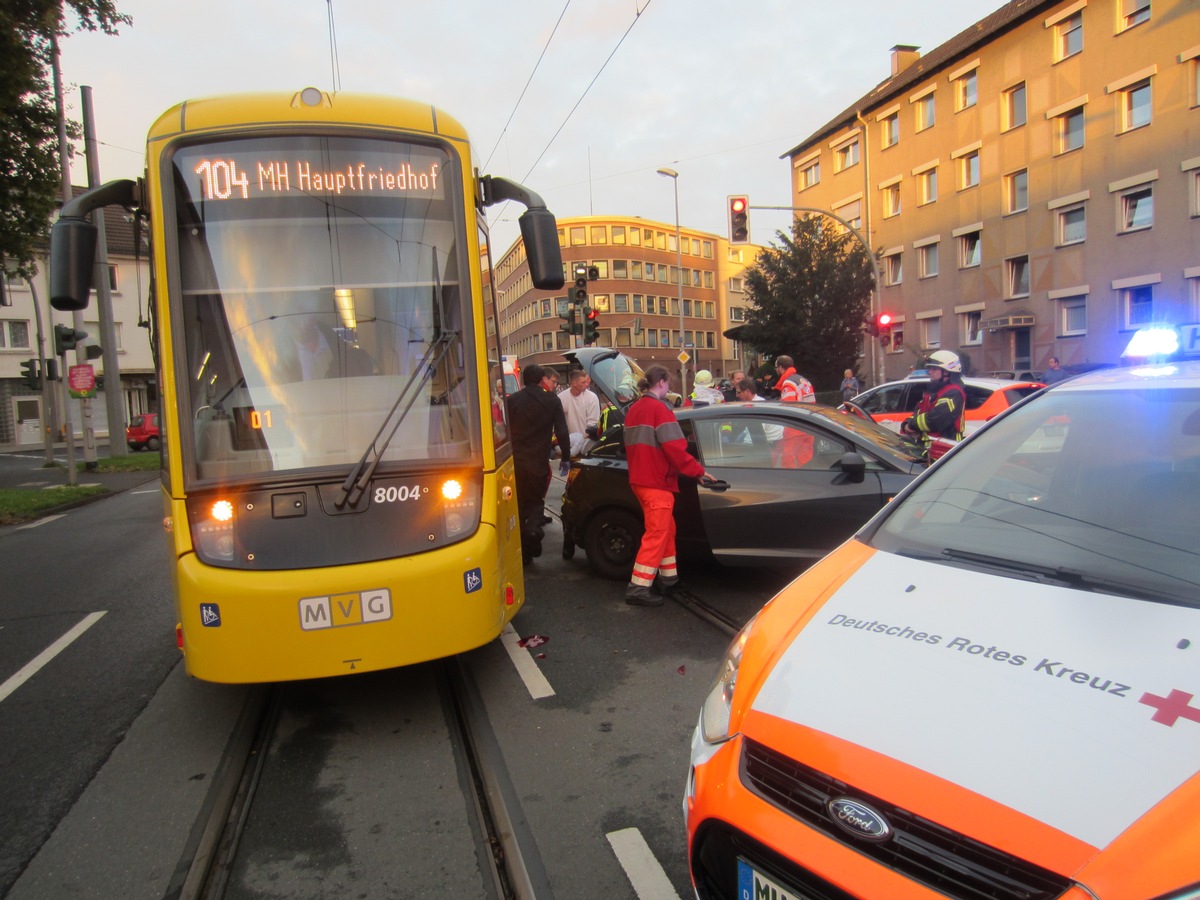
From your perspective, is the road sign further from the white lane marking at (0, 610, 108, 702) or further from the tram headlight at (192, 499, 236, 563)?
the tram headlight at (192, 499, 236, 563)

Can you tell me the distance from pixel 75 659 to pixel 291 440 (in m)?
2.82

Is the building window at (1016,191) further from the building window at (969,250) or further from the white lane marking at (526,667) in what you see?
the white lane marking at (526,667)

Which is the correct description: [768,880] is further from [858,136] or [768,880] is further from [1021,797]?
[858,136]

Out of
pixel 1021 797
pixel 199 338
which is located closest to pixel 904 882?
pixel 1021 797

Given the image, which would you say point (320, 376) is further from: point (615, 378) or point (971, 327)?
point (971, 327)

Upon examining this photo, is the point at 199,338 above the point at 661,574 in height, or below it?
above

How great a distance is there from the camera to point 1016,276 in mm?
29547

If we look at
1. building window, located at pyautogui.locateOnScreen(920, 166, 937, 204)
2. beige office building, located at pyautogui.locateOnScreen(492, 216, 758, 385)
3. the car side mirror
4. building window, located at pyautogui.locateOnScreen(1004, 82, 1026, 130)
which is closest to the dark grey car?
the car side mirror

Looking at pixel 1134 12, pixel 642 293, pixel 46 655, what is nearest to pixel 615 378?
pixel 46 655

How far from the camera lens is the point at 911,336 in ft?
114

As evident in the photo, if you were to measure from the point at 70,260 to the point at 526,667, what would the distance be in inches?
130

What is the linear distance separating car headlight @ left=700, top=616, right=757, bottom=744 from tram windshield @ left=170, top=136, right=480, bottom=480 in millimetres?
2257

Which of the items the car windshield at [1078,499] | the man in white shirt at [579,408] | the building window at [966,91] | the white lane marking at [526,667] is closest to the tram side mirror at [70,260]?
the white lane marking at [526,667]

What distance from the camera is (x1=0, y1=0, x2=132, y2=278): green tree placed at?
34.4 ft
